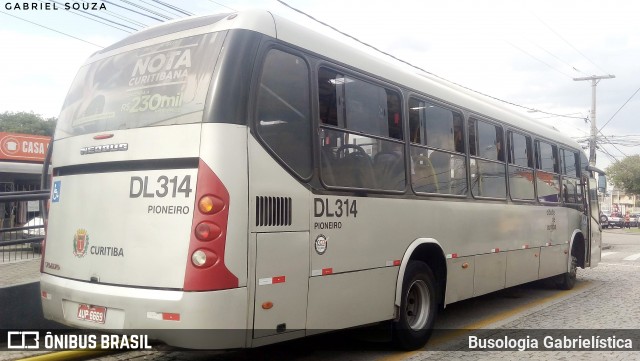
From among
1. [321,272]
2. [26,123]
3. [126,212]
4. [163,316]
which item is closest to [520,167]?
[321,272]

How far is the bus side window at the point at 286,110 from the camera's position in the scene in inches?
183

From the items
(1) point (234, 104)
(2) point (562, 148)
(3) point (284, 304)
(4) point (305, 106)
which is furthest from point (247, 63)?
(2) point (562, 148)

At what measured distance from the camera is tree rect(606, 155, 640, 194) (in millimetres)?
61469

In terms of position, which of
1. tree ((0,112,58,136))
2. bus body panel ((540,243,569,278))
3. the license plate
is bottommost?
the license plate

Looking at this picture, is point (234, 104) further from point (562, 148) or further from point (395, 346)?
point (562, 148)

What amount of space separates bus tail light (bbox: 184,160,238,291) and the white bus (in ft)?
0.03

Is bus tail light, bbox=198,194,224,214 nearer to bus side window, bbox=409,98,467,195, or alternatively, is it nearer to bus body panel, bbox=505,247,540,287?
bus side window, bbox=409,98,467,195

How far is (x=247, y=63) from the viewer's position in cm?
454

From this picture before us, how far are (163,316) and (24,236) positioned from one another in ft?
12.4

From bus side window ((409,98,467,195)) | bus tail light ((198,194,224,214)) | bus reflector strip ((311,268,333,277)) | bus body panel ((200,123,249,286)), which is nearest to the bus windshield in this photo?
bus body panel ((200,123,249,286))

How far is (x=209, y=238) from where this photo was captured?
420 cm

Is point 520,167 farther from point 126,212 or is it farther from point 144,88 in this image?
point 126,212

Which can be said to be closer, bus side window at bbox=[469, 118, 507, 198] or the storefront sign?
bus side window at bbox=[469, 118, 507, 198]

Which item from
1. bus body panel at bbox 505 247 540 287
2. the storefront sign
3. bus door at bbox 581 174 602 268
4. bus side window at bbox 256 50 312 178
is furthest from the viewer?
the storefront sign
